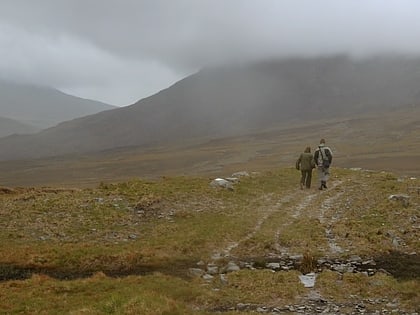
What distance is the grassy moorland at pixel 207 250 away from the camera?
51.6 feet

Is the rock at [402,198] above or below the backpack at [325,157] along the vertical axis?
below

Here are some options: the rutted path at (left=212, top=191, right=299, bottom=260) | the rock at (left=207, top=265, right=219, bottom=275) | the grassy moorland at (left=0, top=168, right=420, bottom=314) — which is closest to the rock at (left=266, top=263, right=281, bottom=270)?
the grassy moorland at (left=0, top=168, right=420, bottom=314)

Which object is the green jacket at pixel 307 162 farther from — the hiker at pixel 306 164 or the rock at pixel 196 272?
the rock at pixel 196 272

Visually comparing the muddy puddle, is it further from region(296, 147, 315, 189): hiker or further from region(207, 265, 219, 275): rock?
region(296, 147, 315, 189): hiker

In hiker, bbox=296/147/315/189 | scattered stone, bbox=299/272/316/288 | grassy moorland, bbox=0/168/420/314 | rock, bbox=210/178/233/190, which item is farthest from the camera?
hiker, bbox=296/147/315/189

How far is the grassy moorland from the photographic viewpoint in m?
15.7

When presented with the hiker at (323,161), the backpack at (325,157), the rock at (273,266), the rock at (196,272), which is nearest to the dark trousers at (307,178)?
the hiker at (323,161)

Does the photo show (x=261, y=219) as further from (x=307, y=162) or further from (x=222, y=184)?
(x=307, y=162)

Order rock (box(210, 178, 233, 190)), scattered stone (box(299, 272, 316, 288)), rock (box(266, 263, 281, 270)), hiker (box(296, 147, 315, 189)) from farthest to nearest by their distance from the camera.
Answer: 1. hiker (box(296, 147, 315, 189))
2. rock (box(210, 178, 233, 190))
3. rock (box(266, 263, 281, 270))
4. scattered stone (box(299, 272, 316, 288))

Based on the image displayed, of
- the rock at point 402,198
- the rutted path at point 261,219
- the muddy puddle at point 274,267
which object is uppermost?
the rock at point 402,198

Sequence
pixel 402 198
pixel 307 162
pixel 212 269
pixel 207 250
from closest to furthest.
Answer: pixel 212 269 → pixel 207 250 → pixel 402 198 → pixel 307 162

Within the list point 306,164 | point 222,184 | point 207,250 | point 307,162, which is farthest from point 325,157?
point 207,250

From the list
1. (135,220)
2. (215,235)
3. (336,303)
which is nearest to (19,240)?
(135,220)

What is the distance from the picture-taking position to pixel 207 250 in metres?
21.4
